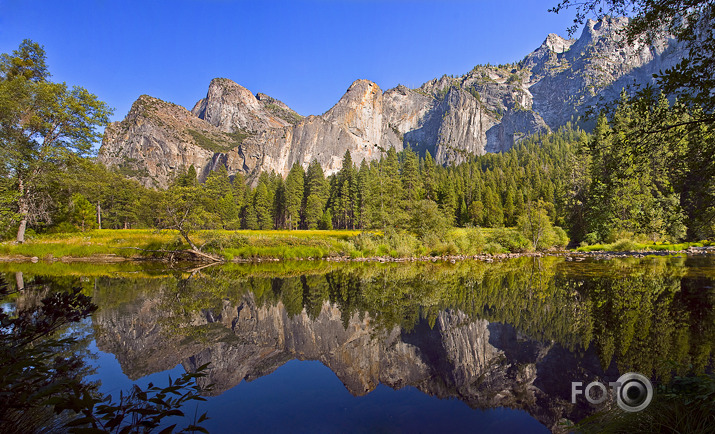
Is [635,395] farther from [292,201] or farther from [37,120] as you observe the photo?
[292,201]

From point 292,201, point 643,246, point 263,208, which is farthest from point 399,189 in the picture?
point 263,208

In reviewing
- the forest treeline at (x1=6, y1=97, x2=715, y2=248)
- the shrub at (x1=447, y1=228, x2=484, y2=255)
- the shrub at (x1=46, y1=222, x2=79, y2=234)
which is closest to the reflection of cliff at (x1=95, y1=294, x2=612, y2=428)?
the forest treeline at (x1=6, y1=97, x2=715, y2=248)

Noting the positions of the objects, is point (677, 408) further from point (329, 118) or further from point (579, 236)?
point (329, 118)

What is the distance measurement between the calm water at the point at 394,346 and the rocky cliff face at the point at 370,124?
306ft

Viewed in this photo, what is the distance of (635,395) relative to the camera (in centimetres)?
365

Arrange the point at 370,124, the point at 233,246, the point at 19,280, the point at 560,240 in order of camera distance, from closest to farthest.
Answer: the point at 19,280
the point at 233,246
the point at 560,240
the point at 370,124

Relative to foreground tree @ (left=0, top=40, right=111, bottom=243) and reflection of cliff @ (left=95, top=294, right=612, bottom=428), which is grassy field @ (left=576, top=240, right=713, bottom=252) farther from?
foreground tree @ (left=0, top=40, right=111, bottom=243)

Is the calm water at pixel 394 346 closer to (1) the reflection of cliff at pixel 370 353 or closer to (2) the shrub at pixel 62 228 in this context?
(1) the reflection of cliff at pixel 370 353

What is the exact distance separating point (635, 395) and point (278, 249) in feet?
78.5

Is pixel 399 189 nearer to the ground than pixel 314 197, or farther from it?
nearer to the ground

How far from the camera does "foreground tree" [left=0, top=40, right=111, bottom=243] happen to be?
19.7 metres

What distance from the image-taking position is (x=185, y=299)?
11.8m

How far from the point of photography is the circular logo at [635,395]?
3.18 m

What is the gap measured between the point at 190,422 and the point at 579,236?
1741 inches
